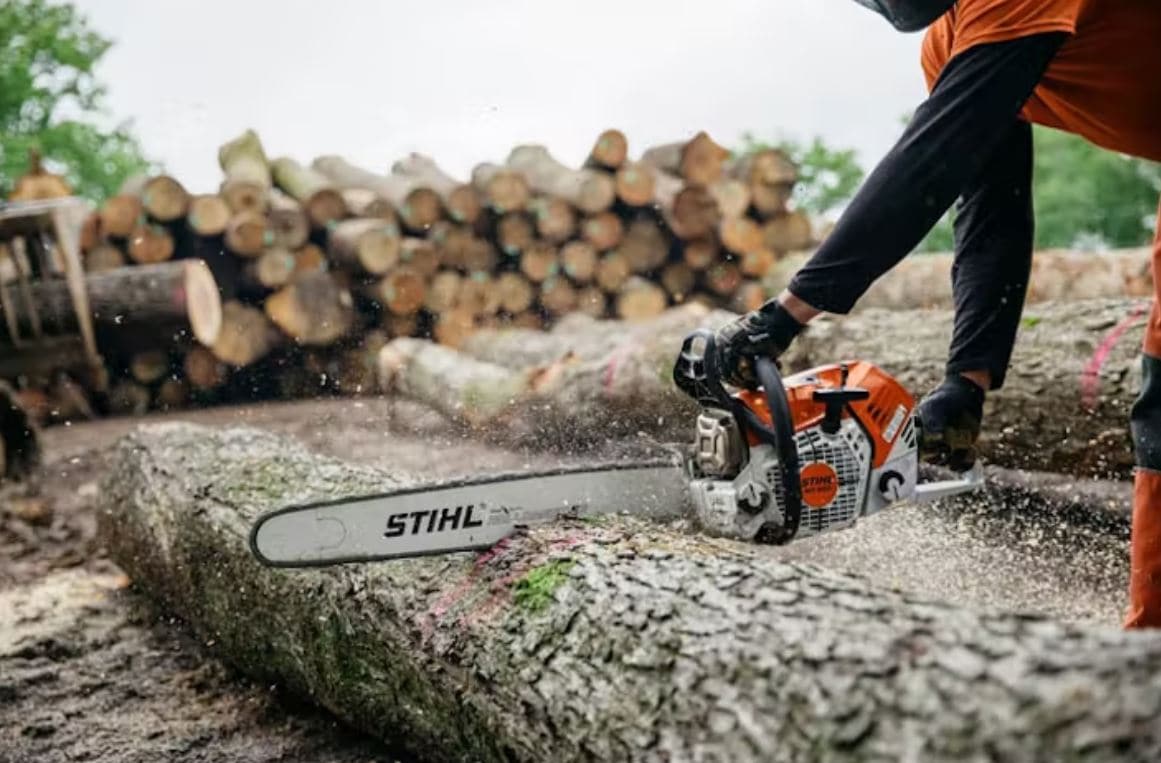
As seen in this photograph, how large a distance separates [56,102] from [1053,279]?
35.5 ft

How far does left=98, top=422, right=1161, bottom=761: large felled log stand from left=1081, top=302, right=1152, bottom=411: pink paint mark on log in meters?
1.89

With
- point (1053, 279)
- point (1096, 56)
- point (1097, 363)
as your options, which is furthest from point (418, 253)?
point (1096, 56)

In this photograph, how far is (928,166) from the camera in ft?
6.29

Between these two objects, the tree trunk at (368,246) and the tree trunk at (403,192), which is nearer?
the tree trunk at (368,246)

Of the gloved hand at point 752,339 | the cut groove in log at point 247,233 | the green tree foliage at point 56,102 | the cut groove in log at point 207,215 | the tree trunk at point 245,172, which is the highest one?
the green tree foliage at point 56,102

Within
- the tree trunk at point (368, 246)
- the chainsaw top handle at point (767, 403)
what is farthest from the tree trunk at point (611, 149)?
the chainsaw top handle at point (767, 403)

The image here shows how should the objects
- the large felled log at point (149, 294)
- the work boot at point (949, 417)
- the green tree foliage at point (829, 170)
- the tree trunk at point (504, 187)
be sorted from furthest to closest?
the green tree foliage at point (829, 170) → the tree trunk at point (504, 187) → the large felled log at point (149, 294) → the work boot at point (949, 417)

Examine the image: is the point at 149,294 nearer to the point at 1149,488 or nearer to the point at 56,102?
the point at 1149,488

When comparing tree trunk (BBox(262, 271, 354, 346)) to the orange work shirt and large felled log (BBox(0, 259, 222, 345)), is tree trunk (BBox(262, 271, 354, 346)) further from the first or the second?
the orange work shirt

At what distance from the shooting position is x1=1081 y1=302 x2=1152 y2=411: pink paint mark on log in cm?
330

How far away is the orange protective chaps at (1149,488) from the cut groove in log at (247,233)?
5.57 m

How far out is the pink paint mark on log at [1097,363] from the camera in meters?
3.30

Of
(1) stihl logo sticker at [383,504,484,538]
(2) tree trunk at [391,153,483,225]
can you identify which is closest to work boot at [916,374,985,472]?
(1) stihl logo sticker at [383,504,484,538]

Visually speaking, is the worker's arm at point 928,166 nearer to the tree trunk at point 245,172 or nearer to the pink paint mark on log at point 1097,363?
the pink paint mark on log at point 1097,363
